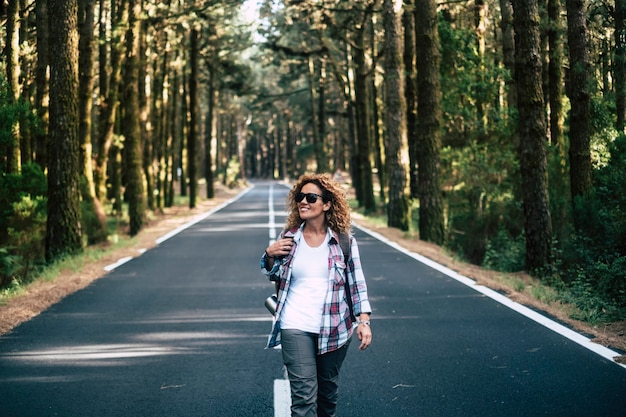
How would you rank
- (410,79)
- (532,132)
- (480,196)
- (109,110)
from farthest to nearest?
(410,79) < (109,110) < (480,196) < (532,132)

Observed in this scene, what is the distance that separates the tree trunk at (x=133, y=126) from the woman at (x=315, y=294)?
2173cm

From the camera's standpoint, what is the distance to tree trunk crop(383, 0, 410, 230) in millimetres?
24203

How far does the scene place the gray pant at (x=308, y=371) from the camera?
4508 mm

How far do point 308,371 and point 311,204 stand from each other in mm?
1027

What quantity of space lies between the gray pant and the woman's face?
731mm

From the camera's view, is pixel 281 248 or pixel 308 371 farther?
pixel 281 248

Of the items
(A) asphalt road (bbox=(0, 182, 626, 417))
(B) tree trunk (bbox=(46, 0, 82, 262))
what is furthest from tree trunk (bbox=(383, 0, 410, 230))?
(A) asphalt road (bbox=(0, 182, 626, 417))

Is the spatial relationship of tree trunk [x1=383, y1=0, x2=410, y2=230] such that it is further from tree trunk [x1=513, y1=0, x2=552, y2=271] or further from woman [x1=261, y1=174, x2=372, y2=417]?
woman [x1=261, y1=174, x2=372, y2=417]

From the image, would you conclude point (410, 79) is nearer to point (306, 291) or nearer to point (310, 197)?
point (310, 197)

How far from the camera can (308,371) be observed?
4.56 m

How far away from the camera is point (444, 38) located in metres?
24.5

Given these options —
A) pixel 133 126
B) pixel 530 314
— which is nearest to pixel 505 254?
pixel 530 314

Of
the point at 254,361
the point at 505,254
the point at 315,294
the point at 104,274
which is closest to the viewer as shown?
the point at 315,294

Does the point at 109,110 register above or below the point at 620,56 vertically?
above
